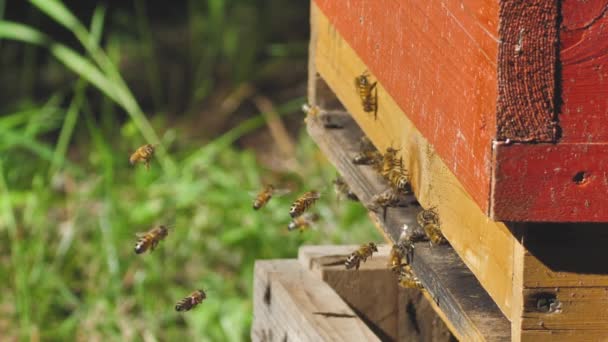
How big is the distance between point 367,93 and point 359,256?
0.41 metres

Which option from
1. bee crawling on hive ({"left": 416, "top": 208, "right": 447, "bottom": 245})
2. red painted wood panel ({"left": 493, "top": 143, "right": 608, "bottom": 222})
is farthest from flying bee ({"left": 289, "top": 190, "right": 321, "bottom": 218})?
red painted wood panel ({"left": 493, "top": 143, "right": 608, "bottom": 222})

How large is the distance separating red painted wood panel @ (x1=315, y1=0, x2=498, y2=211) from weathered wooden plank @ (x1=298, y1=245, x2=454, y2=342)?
59 centimetres

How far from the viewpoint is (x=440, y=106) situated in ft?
7.06

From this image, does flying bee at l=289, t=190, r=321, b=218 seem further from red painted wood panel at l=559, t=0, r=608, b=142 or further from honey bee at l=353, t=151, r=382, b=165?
red painted wood panel at l=559, t=0, r=608, b=142

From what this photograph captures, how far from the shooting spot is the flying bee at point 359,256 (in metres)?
2.90

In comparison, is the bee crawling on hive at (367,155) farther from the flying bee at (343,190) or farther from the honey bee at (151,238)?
the honey bee at (151,238)

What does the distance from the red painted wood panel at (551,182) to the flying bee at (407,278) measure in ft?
2.79

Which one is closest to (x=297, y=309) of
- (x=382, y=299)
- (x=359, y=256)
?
(x=359, y=256)

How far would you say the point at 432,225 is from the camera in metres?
2.39

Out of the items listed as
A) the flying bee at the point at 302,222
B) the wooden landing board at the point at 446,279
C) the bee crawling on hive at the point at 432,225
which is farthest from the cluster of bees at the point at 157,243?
the bee crawling on hive at the point at 432,225

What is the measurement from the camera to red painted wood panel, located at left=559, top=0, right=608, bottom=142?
5.74 ft

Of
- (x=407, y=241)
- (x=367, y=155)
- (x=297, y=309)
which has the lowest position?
(x=297, y=309)

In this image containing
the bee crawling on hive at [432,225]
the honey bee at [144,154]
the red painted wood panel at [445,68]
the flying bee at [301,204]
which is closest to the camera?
the red painted wood panel at [445,68]

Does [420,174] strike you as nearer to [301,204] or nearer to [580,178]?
[580,178]
